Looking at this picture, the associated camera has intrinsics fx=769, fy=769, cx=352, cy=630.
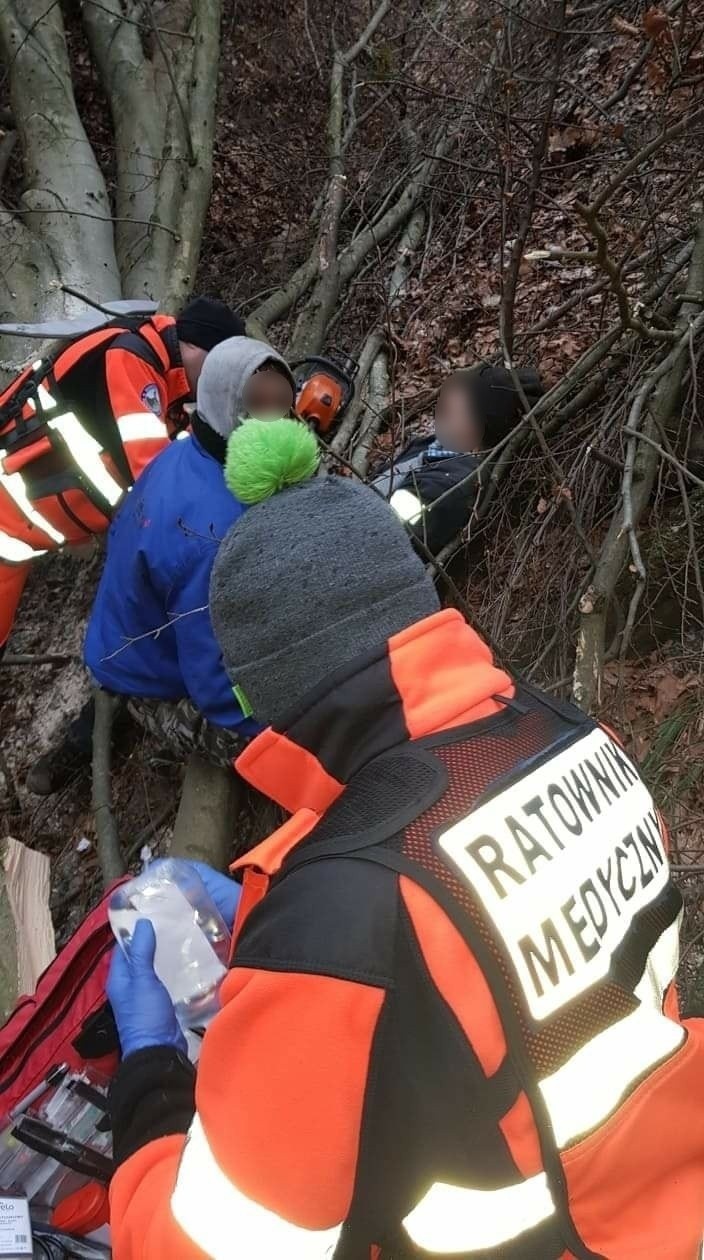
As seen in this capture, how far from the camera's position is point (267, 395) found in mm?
2506

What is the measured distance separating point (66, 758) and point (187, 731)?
4.11 feet

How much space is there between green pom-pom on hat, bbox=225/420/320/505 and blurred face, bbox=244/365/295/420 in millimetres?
1205

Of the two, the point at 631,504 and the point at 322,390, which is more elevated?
the point at 322,390

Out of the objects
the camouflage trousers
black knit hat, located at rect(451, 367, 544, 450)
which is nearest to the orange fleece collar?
the camouflage trousers

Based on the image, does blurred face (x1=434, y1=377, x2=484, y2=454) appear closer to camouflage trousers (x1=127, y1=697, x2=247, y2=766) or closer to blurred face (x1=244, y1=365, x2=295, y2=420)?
blurred face (x1=244, y1=365, x2=295, y2=420)

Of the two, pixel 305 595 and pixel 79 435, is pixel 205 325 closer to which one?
pixel 79 435

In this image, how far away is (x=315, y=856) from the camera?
2.97ft

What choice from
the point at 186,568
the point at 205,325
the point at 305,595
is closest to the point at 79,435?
the point at 205,325

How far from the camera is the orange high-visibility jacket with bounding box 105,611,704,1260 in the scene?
0.83m

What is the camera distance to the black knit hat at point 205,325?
3.11m

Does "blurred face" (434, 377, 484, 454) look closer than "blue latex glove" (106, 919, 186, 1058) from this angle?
No

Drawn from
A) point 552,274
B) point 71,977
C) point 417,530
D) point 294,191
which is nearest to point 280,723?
point 71,977

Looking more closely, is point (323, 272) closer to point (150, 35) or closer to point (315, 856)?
point (150, 35)

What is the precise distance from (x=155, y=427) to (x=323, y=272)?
230 cm
